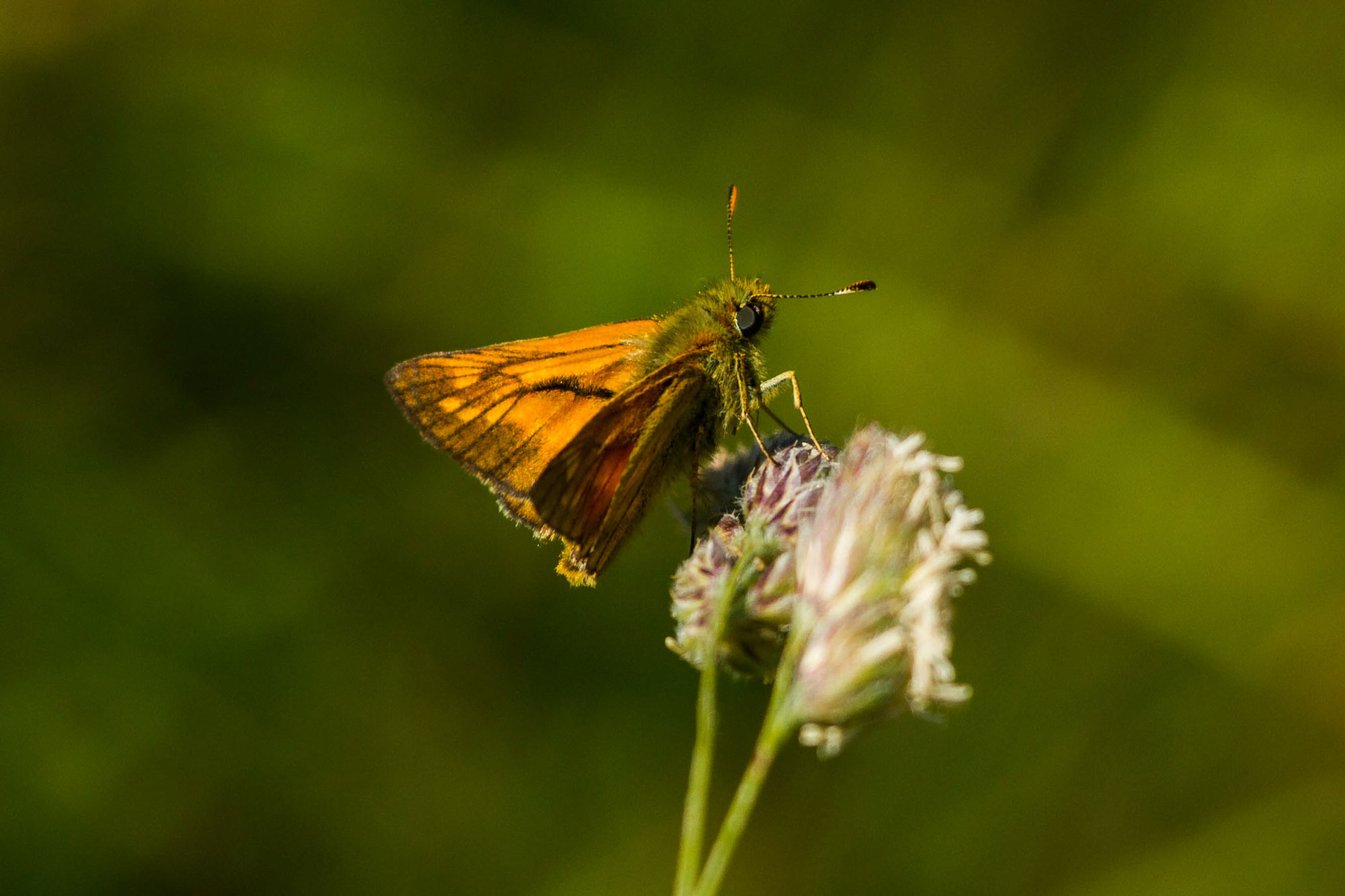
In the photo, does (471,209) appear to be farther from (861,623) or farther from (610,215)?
(861,623)

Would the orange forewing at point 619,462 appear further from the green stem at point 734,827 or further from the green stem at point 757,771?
the green stem at point 734,827

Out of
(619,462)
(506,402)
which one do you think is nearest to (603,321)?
(506,402)

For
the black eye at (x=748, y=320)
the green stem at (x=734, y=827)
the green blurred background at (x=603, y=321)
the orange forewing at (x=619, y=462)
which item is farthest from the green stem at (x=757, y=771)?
the green blurred background at (x=603, y=321)

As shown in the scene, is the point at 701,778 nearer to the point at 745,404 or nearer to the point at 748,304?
the point at 745,404

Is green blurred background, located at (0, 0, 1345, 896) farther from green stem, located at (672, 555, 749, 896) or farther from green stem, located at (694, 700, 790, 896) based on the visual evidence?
green stem, located at (694, 700, 790, 896)

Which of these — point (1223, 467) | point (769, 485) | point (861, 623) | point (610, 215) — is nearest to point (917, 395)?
point (1223, 467)

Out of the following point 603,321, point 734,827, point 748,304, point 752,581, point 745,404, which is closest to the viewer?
point 734,827

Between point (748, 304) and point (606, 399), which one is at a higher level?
point (748, 304)

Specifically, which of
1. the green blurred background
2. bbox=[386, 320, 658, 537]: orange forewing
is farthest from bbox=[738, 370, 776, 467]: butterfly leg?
the green blurred background
